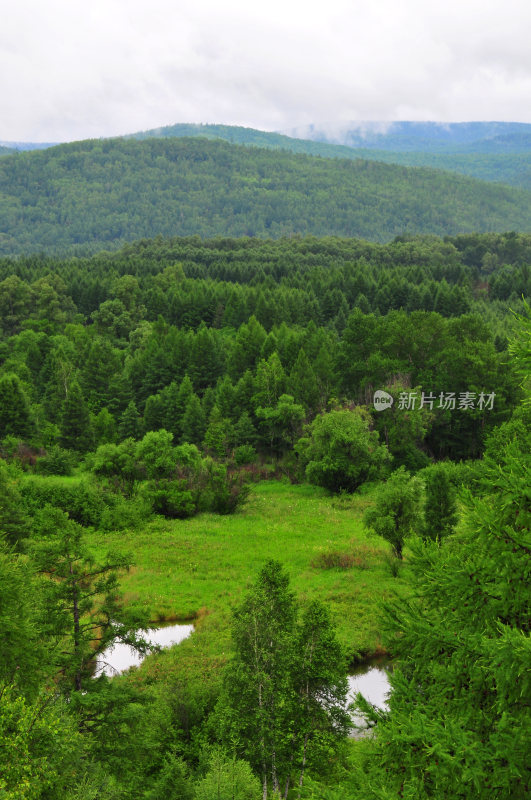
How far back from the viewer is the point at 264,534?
134ft

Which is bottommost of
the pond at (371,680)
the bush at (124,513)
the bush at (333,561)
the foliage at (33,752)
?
the bush at (124,513)

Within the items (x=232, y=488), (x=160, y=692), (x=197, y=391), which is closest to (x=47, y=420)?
(x=197, y=391)

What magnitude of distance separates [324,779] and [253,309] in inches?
2807

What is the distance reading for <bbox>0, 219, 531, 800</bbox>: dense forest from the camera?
25.5 ft

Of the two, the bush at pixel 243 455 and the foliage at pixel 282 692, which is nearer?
the foliage at pixel 282 692

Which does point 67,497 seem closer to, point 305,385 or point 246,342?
point 305,385

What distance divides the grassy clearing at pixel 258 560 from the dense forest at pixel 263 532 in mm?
200

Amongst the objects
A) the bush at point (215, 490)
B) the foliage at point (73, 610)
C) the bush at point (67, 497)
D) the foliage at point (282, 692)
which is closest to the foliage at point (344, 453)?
the bush at point (215, 490)

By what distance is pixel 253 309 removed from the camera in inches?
3292

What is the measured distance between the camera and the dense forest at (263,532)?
7.76 metres

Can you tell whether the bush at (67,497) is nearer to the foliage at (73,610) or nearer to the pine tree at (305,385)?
the pine tree at (305,385)

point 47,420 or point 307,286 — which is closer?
point 47,420

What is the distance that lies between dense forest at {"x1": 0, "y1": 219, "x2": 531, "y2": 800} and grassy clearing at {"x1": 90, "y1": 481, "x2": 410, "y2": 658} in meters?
0.20

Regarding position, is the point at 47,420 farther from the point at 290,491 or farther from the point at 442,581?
the point at 442,581
